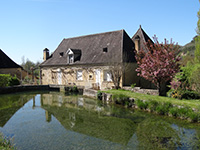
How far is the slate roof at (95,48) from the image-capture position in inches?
777

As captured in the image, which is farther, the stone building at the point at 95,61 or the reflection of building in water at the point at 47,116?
the stone building at the point at 95,61

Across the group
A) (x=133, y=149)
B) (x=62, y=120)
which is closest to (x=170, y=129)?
(x=133, y=149)

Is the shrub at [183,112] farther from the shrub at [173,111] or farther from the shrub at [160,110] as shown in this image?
the shrub at [160,110]

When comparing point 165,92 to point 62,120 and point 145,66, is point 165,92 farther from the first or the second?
point 62,120

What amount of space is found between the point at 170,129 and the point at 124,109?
14.0 ft

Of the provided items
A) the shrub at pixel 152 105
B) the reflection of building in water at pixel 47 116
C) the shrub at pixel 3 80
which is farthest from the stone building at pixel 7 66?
the shrub at pixel 152 105

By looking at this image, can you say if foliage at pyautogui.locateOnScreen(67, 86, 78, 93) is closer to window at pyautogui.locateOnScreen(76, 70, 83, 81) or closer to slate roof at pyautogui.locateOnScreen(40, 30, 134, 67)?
window at pyautogui.locateOnScreen(76, 70, 83, 81)

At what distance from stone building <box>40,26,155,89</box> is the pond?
25.6ft

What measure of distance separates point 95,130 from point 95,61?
12.8m

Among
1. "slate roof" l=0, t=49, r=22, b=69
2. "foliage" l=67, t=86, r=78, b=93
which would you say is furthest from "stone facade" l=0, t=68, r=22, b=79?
"foliage" l=67, t=86, r=78, b=93

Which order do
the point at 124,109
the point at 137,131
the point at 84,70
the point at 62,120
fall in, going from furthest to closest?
the point at 84,70, the point at 124,109, the point at 62,120, the point at 137,131

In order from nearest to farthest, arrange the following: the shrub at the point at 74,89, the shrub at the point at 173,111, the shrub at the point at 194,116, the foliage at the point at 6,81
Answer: the shrub at the point at 194,116, the shrub at the point at 173,111, the foliage at the point at 6,81, the shrub at the point at 74,89

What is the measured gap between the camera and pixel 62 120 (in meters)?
10.1

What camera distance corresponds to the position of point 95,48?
22297 mm
